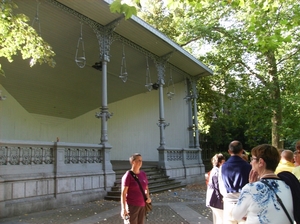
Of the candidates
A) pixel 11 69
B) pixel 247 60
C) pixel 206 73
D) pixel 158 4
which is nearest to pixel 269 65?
pixel 247 60

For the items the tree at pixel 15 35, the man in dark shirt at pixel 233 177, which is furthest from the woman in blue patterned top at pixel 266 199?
the tree at pixel 15 35

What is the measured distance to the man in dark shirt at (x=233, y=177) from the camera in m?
A: 3.60

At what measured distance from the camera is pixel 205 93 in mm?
20328

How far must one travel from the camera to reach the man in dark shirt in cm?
360

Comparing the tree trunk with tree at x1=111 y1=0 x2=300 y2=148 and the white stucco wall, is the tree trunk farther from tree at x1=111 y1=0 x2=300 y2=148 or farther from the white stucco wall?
the white stucco wall

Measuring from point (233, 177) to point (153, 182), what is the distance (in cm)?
907

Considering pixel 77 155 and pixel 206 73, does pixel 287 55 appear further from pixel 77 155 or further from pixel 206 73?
pixel 77 155

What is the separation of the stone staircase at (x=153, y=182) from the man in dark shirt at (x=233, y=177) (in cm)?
681

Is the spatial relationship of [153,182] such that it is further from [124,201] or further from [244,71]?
[244,71]

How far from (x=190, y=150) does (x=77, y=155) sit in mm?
8069

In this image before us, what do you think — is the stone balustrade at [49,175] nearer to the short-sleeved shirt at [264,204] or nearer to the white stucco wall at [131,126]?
the short-sleeved shirt at [264,204]

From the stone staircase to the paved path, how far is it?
482 millimetres

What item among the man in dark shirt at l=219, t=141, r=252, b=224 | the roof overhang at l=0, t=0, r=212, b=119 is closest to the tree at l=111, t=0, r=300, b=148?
the roof overhang at l=0, t=0, r=212, b=119

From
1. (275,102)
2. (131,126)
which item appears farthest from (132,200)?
(131,126)
